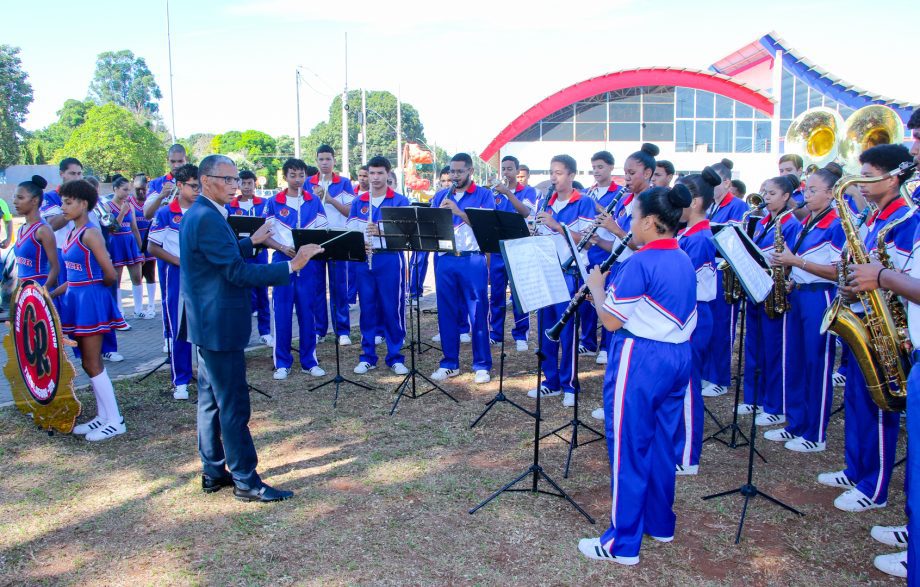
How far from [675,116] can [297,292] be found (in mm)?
39966

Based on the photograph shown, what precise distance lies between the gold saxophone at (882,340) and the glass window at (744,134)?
136 feet

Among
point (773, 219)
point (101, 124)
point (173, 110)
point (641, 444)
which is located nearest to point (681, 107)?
point (173, 110)

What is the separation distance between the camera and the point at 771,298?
530cm

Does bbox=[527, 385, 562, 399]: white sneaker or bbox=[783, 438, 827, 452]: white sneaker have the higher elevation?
bbox=[527, 385, 562, 399]: white sneaker

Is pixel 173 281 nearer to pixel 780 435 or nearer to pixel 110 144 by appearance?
pixel 780 435

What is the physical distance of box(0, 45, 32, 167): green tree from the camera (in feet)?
A: 171

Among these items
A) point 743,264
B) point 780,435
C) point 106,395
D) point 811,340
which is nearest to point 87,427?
point 106,395

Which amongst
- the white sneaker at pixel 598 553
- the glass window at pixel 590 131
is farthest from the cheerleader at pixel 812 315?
the glass window at pixel 590 131

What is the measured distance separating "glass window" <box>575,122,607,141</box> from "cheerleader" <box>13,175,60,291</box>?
39.7m

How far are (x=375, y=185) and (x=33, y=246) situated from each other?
330 centimetres

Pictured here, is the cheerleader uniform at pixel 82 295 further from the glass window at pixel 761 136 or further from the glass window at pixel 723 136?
the glass window at pixel 723 136

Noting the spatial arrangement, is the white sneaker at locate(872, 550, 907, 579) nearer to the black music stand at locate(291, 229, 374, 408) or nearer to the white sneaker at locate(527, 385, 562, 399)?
the white sneaker at locate(527, 385, 562, 399)

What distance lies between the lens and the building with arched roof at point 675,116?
130ft

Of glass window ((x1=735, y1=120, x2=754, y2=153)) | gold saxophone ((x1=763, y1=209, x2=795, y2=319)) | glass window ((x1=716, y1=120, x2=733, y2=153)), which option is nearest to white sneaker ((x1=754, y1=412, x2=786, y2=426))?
gold saxophone ((x1=763, y1=209, x2=795, y2=319))
